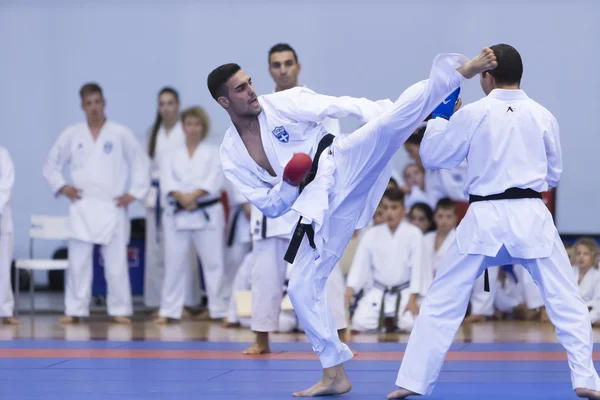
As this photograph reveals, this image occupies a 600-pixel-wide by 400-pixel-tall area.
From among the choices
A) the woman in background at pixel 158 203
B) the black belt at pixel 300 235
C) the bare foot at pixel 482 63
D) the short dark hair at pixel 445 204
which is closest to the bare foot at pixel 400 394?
the black belt at pixel 300 235

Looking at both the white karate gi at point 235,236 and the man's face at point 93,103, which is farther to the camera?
the white karate gi at point 235,236

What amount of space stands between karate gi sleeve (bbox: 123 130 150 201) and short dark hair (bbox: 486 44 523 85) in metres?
4.27

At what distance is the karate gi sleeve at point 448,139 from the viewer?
3744mm

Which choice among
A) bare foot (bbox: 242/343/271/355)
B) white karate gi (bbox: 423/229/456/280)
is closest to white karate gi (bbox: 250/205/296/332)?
bare foot (bbox: 242/343/271/355)

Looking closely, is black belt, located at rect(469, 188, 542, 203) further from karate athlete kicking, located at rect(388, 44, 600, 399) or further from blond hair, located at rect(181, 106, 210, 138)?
blond hair, located at rect(181, 106, 210, 138)

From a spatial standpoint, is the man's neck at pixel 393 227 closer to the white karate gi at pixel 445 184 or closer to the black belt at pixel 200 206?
the white karate gi at pixel 445 184

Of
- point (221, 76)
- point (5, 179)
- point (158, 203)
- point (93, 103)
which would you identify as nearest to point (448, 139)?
point (221, 76)

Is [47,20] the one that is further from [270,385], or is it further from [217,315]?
[270,385]

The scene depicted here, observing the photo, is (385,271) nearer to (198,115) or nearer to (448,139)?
(198,115)

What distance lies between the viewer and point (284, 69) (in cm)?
557

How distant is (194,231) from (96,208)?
0.74 meters

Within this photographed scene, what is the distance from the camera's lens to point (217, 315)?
24.5 ft

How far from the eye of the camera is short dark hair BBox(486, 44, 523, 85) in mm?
3768

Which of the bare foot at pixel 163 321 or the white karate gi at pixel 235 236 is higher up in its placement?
the white karate gi at pixel 235 236
